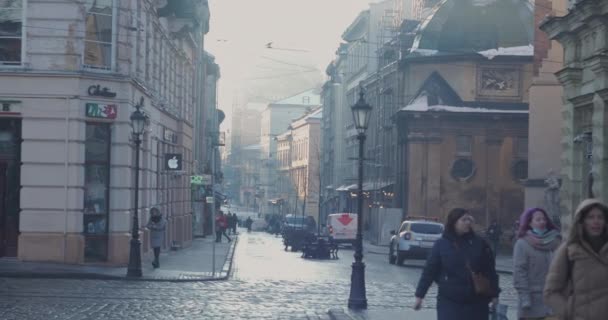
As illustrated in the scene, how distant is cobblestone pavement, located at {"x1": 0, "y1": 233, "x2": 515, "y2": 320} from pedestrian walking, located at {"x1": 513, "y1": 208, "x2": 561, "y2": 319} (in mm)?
7740

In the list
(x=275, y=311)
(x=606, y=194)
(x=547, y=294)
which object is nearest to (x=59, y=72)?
(x=275, y=311)

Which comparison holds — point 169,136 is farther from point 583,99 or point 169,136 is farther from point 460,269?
point 460,269

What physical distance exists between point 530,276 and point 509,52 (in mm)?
50290

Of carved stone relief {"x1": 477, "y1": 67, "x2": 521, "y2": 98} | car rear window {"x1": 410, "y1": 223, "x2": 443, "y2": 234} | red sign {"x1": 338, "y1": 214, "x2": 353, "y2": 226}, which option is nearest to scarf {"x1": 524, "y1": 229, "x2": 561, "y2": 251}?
car rear window {"x1": 410, "y1": 223, "x2": 443, "y2": 234}

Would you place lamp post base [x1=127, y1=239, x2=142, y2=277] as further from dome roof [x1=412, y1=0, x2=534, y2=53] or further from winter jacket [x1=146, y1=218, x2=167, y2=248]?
dome roof [x1=412, y1=0, x2=534, y2=53]

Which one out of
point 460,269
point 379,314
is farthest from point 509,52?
point 460,269

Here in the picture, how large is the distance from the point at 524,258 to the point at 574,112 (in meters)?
16.3

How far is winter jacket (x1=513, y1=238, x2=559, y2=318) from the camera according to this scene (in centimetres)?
1102

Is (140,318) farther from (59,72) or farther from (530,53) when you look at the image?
(530,53)

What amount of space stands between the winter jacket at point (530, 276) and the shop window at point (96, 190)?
1998 cm

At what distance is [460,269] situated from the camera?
403 inches

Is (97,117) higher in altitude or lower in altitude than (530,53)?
lower

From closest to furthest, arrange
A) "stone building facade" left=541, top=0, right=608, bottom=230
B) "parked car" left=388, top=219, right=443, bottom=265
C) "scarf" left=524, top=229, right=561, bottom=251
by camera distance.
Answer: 1. "scarf" left=524, top=229, right=561, bottom=251
2. "stone building facade" left=541, top=0, right=608, bottom=230
3. "parked car" left=388, top=219, right=443, bottom=265

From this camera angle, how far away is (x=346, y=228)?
193 ft
